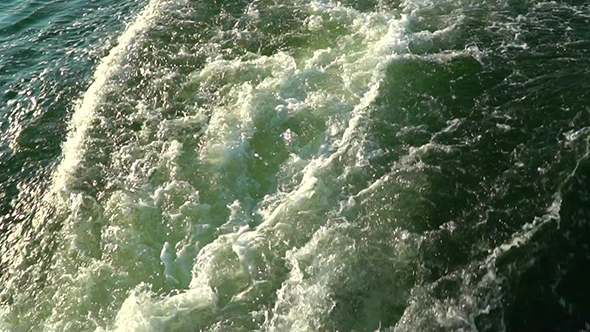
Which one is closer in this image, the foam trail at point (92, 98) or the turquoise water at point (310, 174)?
the turquoise water at point (310, 174)

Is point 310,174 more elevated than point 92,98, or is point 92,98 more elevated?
point 92,98

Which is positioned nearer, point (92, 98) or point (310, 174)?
point (310, 174)

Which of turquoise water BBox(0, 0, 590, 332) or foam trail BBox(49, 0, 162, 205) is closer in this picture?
turquoise water BBox(0, 0, 590, 332)

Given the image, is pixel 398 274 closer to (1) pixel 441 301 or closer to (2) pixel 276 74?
(1) pixel 441 301

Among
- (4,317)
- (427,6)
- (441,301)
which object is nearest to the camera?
(441,301)

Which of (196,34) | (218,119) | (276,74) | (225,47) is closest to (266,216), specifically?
(218,119)

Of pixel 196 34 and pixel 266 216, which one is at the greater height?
pixel 196 34

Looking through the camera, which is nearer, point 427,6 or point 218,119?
point 218,119

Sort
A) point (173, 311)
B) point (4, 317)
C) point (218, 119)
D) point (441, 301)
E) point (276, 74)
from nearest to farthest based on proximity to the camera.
Answer: point (441, 301) → point (173, 311) → point (4, 317) → point (218, 119) → point (276, 74)
